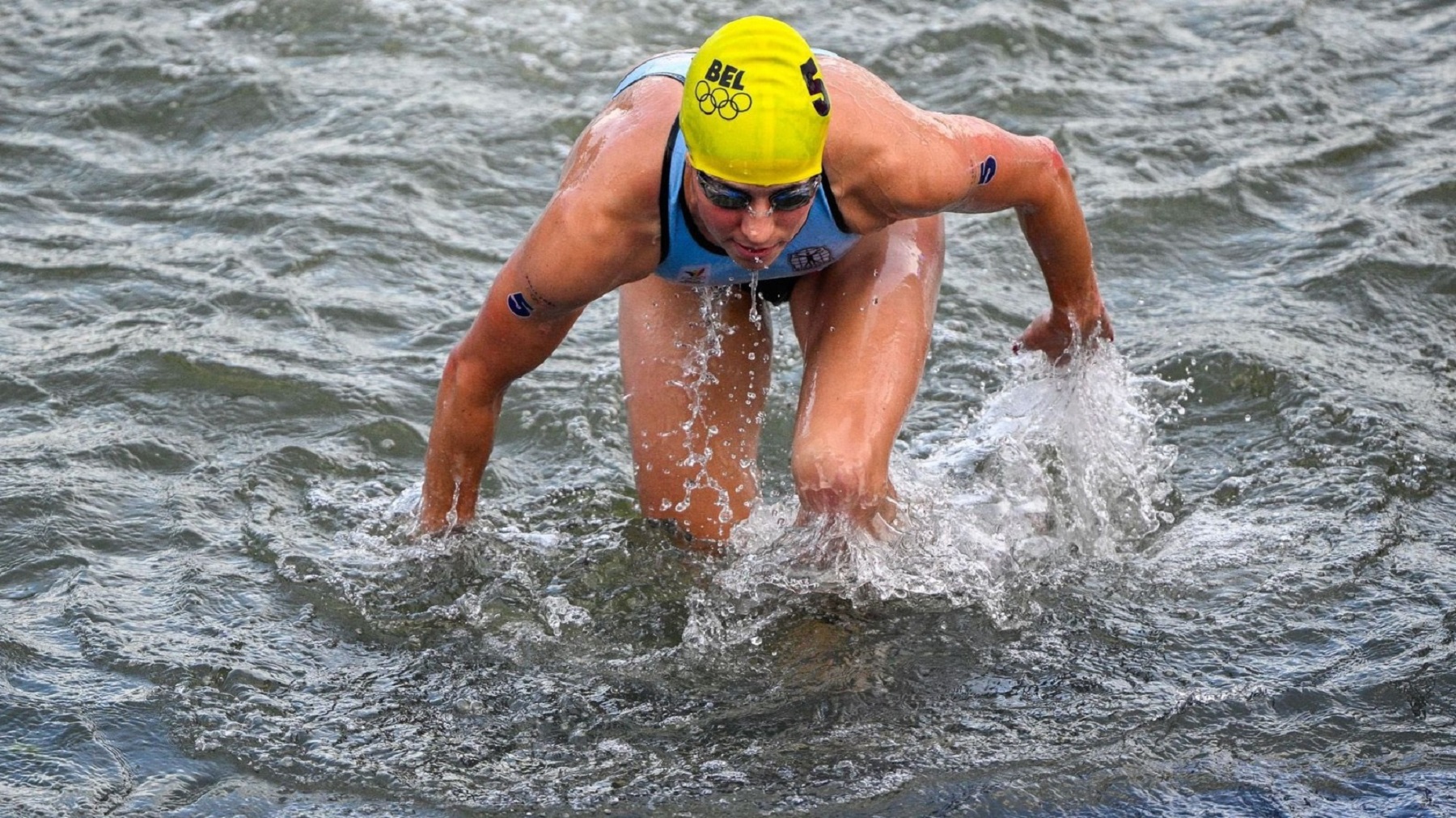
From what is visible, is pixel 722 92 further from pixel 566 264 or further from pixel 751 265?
pixel 566 264

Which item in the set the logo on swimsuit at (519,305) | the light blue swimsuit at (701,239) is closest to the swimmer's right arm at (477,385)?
the logo on swimsuit at (519,305)

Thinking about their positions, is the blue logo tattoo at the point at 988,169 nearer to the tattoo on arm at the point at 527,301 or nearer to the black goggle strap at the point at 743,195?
the black goggle strap at the point at 743,195

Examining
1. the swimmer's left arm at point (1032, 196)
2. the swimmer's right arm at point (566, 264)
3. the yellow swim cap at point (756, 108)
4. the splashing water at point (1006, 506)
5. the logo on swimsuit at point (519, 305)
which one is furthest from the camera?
the splashing water at point (1006, 506)

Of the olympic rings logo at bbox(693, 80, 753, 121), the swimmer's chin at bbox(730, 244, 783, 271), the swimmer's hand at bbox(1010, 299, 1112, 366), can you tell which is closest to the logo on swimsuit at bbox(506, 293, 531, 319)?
the swimmer's chin at bbox(730, 244, 783, 271)

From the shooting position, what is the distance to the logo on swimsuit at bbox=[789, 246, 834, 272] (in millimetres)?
5055

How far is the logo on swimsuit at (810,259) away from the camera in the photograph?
199 inches

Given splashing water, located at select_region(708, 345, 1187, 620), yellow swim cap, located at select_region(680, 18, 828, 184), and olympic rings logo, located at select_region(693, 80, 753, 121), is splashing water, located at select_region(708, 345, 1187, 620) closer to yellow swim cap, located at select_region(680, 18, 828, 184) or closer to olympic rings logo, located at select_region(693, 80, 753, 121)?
yellow swim cap, located at select_region(680, 18, 828, 184)

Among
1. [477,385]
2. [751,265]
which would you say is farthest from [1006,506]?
[477,385]

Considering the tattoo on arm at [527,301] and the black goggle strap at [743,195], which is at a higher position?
the black goggle strap at [743,195]

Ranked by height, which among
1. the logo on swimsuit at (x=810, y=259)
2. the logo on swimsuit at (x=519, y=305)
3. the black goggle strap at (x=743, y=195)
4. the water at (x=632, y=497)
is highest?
the black goggle strap at (x=743, y=195)

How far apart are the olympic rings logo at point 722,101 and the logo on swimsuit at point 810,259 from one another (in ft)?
2.27

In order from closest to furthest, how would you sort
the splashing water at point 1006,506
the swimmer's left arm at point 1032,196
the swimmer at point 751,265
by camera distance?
the swimmer at point 751,265 → the swimmer's left arm at point 1032,196 → the splashing water at point 1006,506

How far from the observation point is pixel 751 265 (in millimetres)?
4699

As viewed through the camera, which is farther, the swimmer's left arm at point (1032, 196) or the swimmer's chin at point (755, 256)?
the swimmer's left arm at point (1032, 196)
